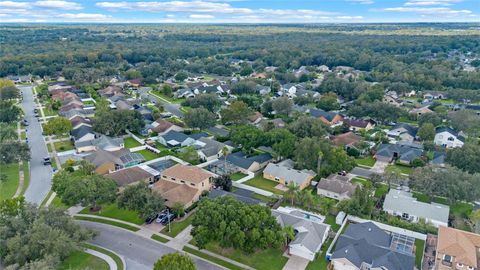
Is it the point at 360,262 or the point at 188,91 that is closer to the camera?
the point at 360,262

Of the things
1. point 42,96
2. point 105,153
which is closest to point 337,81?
point 105,153

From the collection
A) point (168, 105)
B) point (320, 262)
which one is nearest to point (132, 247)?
point (320, 262)

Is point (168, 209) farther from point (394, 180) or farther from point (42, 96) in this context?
point (42, 96)

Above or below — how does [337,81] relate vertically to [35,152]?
above

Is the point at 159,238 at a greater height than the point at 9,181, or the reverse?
the point at 159,238

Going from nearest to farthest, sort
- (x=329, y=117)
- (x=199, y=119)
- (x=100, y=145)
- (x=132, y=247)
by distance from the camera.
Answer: (x=132, y=247), (x=100, y=145), (x=199, y=119), (x=329, y=117)

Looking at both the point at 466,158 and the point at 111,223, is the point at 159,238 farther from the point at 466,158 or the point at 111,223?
the point at 466,158

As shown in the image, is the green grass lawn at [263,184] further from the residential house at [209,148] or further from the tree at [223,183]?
the residential house at [209,148]
